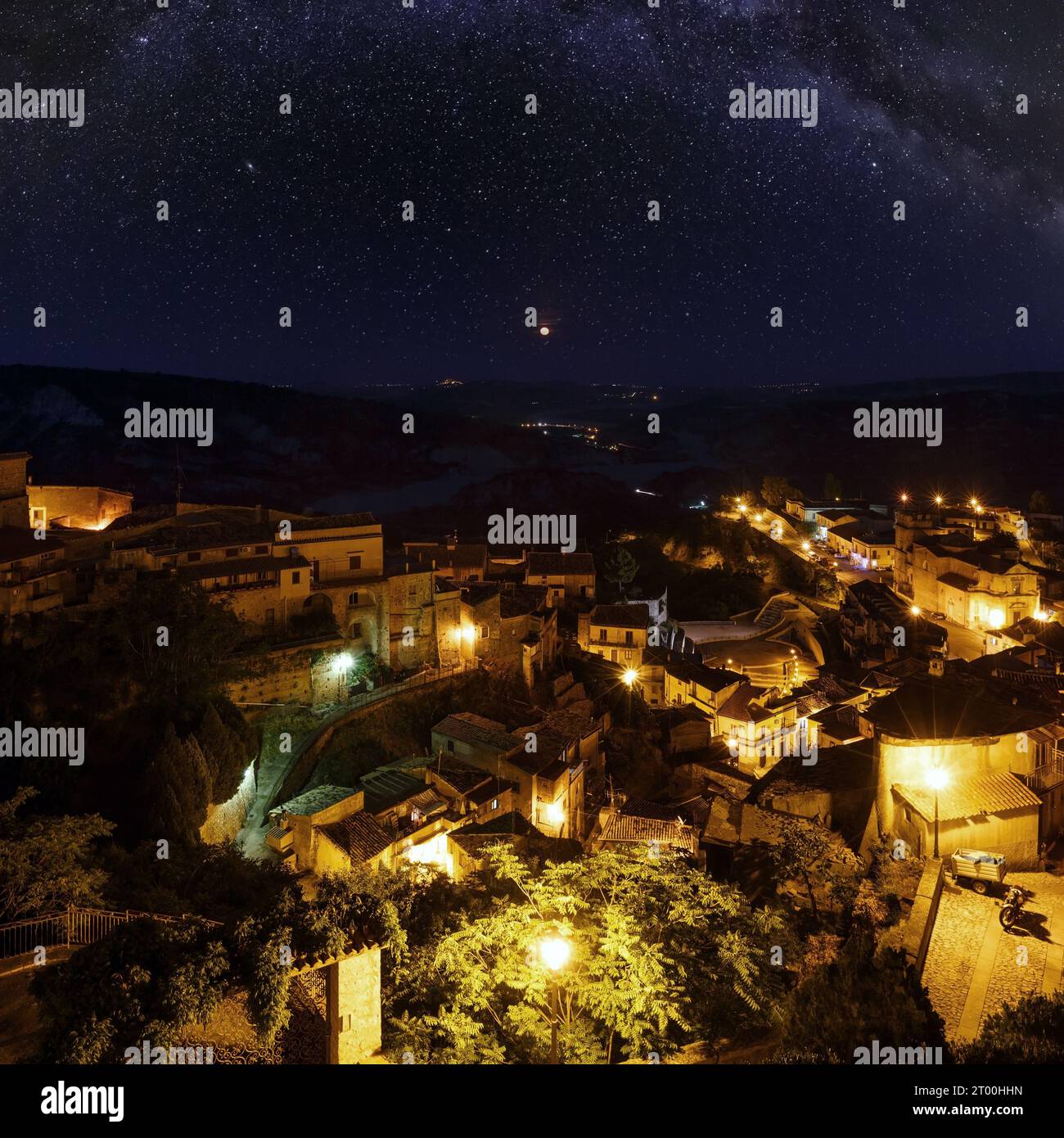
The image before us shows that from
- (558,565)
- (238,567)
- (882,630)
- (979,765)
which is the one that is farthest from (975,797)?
(558,565)

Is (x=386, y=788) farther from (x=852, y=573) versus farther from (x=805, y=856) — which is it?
(x=852, y=573)

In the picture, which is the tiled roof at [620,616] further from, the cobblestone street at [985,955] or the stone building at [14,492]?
the stone building at [14,492]

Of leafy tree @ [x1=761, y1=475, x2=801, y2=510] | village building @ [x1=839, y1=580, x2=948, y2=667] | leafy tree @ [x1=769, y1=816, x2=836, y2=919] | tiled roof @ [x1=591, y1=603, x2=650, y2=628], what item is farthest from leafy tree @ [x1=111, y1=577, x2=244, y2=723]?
leafy tree @ [x1=761, y1=475, x2=801, y2=510]

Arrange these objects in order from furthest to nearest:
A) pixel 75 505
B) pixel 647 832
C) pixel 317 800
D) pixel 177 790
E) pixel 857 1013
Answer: pixel 75 505 → pixel 647 832 → pixel 317 800 → pixel 177 790 → pixel 857 1013
